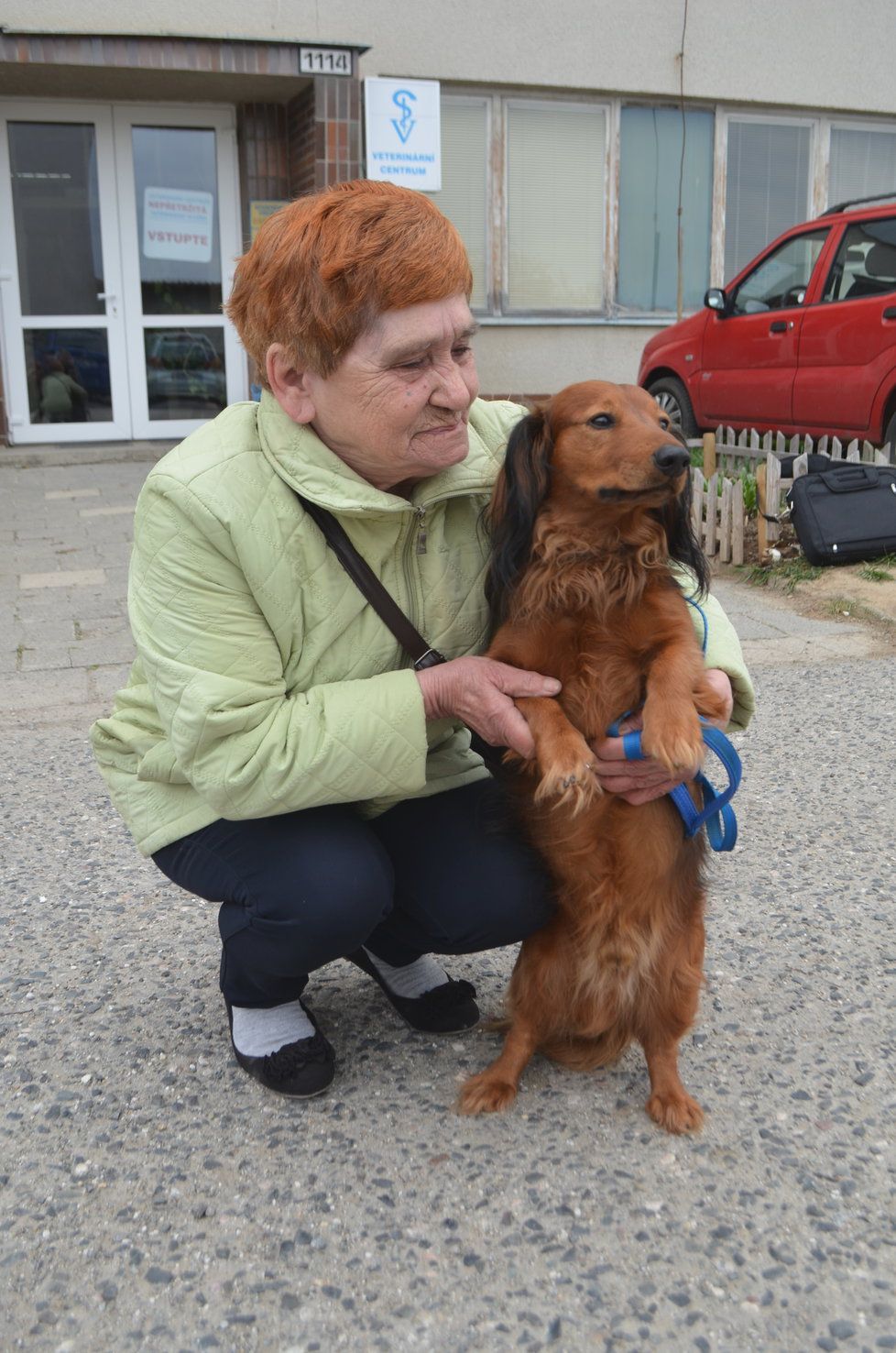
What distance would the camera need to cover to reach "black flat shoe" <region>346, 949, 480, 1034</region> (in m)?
2.58

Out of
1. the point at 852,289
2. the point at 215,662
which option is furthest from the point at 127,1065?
the point at 852,289

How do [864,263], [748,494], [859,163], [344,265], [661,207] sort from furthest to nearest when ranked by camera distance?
1. [859,163]
2. [661,207]
3. [864,263]
4. [748,494]
5. [344,265]

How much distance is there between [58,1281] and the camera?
6.13ft

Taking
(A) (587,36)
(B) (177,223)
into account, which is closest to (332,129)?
(B) (177,223)

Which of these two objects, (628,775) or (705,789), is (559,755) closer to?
(628,775)

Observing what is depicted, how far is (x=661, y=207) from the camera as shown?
39.8 feet

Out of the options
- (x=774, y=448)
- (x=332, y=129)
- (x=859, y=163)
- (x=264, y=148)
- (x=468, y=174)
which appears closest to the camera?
(x=774, y=448)

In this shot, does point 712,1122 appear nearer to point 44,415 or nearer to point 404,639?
point 404,639

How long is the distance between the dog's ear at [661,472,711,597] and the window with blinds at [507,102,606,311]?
32.6 feet

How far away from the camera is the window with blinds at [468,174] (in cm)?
1112

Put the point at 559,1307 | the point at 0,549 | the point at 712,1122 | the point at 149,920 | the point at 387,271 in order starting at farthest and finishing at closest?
the point at 0,549 → the point at 149,920 → the point at 712,1122 → the point at 387,271 → the point at 559,1307

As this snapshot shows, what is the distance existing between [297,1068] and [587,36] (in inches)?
438

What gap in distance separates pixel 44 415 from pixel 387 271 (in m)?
9.49

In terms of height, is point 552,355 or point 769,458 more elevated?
point 552,355
